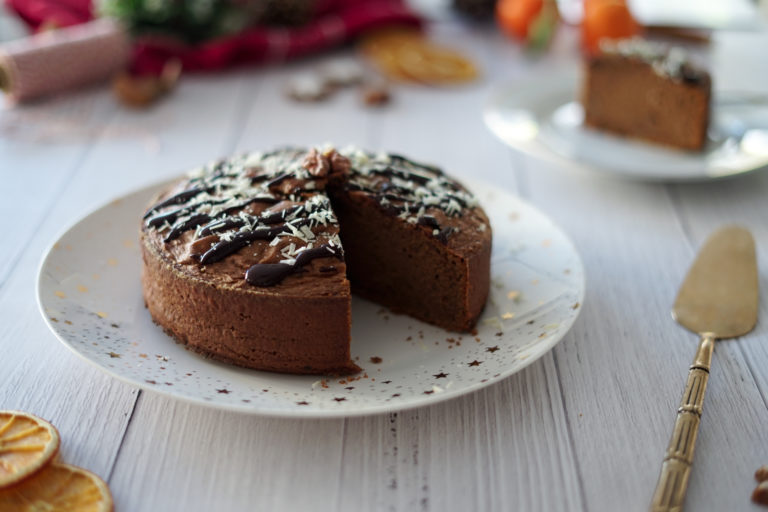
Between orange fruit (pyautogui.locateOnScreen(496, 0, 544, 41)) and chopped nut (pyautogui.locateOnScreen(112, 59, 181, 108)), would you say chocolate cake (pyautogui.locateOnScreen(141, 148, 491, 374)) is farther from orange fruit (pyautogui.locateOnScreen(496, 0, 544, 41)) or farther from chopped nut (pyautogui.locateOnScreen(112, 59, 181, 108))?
orange fruit (pyautogui.locateOnScreen(496, 0, 544, 41))

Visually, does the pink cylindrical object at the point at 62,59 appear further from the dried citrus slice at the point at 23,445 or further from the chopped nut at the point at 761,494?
the chopped nut at the point at 761,494

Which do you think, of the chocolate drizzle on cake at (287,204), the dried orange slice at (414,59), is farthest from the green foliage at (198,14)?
the chocolate drizzle on cake at (287,204)

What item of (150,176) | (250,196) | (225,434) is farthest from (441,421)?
(150,176)

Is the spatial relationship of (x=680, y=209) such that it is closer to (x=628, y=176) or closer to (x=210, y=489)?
(x=628, y=176)

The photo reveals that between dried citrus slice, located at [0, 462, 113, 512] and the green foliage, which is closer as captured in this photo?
dried citrus slice, located at [0, 462, 113, 512]

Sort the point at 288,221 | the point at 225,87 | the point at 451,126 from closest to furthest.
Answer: the point at 288,221, the point at 451,126, the point at 225,87

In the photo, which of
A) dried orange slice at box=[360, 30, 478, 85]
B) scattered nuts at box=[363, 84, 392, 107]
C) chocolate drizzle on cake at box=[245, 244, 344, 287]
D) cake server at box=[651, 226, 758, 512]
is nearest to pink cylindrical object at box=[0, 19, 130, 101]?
scattered nuts at box=[363, 84, 392, 107]

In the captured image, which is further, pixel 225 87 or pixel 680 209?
pixel 225 87
